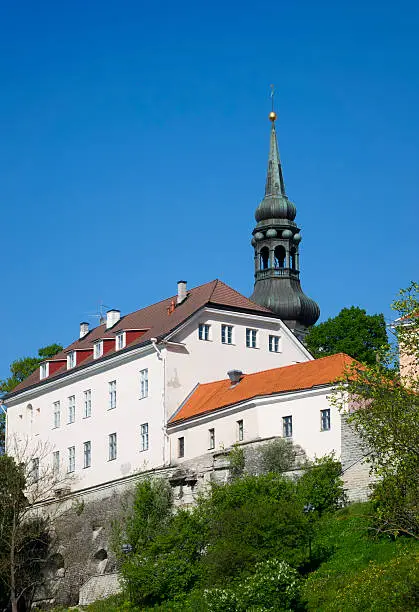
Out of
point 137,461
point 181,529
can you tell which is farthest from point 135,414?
point 181,529

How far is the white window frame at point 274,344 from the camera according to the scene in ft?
223

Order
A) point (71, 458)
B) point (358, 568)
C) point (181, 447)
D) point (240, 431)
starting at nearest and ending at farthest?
point (358, 568) < point (240, 431) < point (181, 447) < point (71, 458)

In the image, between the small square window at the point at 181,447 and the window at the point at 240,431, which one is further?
the small square window at the point at 181,447

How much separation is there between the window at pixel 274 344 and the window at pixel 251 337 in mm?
1107

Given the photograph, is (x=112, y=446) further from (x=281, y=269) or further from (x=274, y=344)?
(x=281, y=269)

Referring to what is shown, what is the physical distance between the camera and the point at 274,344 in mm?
68125

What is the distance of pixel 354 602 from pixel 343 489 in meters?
11.6

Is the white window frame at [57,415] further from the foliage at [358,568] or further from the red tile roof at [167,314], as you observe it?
the foliage at [358,568]

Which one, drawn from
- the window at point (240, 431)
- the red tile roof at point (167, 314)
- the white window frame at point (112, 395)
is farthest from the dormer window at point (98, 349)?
the window at point (240, 431)

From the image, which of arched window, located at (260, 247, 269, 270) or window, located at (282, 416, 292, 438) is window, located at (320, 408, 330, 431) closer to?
window, located at (282, 416, 292, 438)

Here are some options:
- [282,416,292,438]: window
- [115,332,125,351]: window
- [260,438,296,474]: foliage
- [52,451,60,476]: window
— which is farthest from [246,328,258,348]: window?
[260,438,296,474]: foliage

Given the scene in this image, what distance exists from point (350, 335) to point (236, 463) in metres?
24.1

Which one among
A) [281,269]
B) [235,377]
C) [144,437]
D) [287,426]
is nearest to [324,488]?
[287,426]

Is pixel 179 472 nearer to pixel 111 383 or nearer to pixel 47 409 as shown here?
pixel 111 383
